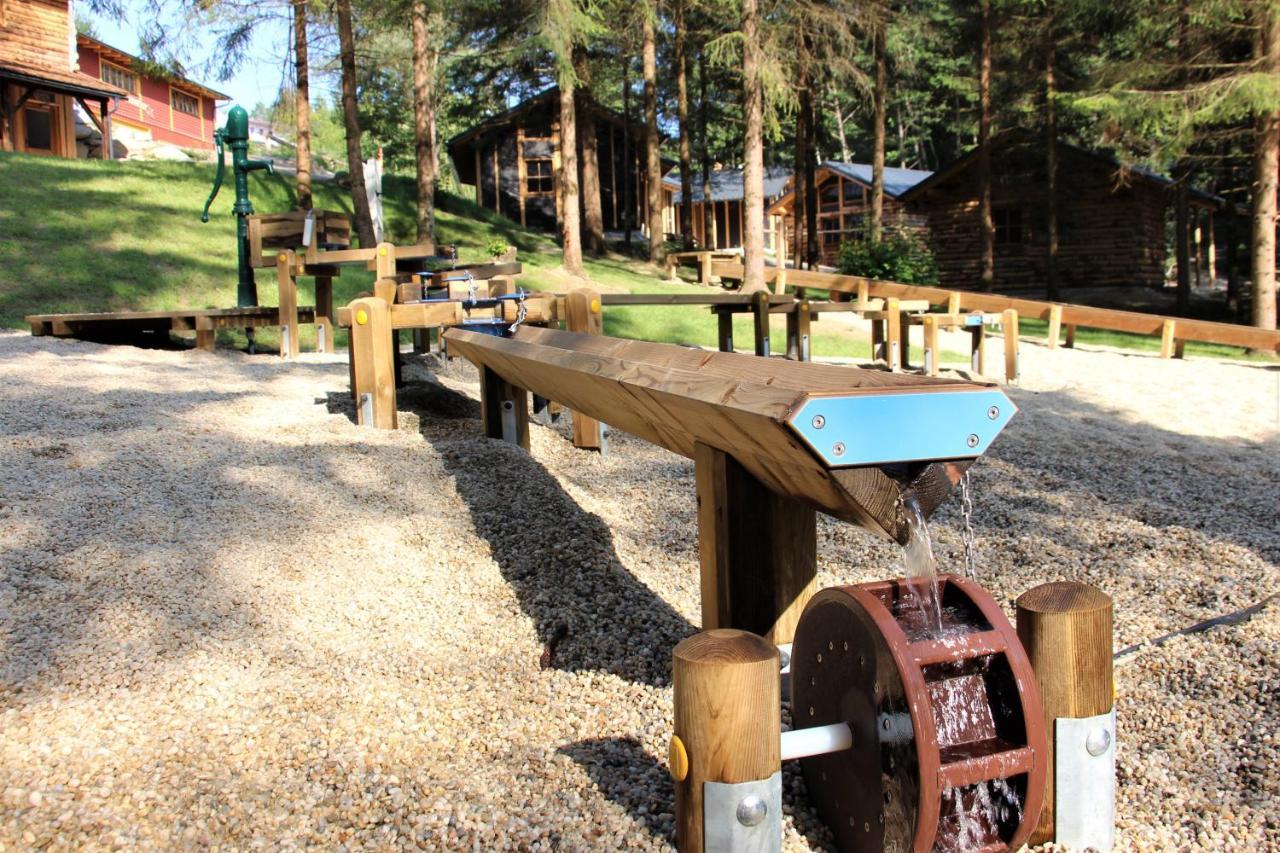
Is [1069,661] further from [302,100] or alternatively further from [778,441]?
[302,100]

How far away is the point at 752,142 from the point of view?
17.9m

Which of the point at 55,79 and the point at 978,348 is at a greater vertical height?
the point at 55,79

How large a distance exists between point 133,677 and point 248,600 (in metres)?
0.58

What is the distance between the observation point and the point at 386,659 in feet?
10.1

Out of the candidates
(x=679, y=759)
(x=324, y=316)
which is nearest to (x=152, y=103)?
(x=324, y=316)

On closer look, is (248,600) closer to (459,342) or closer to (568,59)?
(459,342)

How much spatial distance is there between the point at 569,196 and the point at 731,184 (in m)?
26.8

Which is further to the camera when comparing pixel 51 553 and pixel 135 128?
pixel 135 128

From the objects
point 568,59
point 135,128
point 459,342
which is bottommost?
point 459,342

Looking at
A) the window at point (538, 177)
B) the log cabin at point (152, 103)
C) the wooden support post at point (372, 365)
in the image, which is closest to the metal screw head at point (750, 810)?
the wooden support post at point (372, 365)

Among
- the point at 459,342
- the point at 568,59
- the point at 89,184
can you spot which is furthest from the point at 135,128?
the point at 459,342

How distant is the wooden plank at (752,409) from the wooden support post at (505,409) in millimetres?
2112

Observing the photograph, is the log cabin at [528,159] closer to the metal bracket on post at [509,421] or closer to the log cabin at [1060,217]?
the log cabin at [1060,217]

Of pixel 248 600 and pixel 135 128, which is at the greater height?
pixel 135 128
